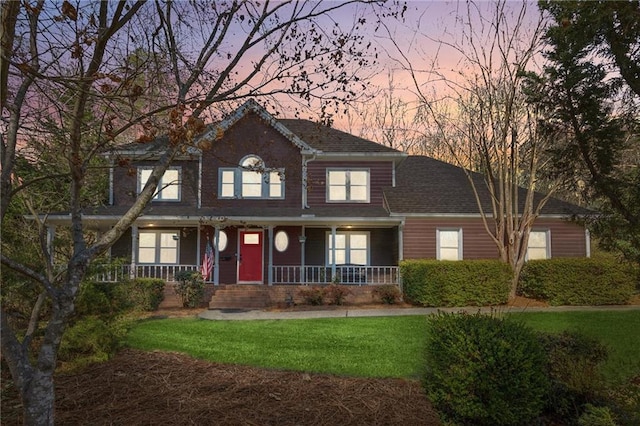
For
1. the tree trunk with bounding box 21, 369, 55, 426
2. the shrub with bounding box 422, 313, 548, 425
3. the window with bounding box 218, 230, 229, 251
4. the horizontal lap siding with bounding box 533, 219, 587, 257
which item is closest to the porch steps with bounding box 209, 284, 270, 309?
the window with bounding box 218, 230, 229, 251

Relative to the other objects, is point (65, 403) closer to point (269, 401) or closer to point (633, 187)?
point (269, 401)

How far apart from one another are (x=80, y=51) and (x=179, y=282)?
44.6ft

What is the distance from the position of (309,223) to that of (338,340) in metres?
9.88

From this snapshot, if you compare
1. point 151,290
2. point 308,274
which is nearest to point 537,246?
point 308,274

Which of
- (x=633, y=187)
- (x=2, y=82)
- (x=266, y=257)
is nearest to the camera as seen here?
(x=2, y=82)

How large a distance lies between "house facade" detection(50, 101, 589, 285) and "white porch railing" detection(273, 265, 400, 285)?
2.3 inches

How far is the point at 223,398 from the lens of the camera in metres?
5.39

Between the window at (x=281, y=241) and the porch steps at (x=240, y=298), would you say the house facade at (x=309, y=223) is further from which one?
the porch steps at (x=240, y=298)

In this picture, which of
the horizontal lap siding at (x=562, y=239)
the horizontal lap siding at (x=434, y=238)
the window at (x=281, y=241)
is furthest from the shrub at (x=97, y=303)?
the horizontal lap siding at (x=562, y=239)

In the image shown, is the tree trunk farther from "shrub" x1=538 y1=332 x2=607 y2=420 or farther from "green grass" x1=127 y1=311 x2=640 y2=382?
"shrub" x1=538 y1=332 x2=607 y2=420

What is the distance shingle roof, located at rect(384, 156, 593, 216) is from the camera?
19.4m

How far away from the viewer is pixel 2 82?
3.42 meters

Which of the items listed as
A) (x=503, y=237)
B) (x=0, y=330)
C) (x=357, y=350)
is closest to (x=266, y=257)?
(x=503, y=237)

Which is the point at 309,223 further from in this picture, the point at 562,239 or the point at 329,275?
the point at 562,239
